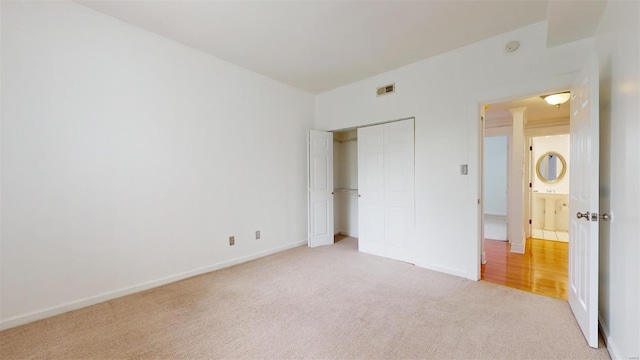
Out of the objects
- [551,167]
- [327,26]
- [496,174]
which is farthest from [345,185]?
[496,174]

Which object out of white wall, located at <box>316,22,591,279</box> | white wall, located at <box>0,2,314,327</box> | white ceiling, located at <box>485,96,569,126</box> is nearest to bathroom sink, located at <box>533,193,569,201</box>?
white ceiling, located at <box>485,96,569,126</box>

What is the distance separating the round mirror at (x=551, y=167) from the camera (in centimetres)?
604

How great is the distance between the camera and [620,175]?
1697mm

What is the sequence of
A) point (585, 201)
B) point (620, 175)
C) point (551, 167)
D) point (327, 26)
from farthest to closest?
1. point (551, 167)
2. point (327, 26)
3. point (585, 201)
4. point (620, 175)

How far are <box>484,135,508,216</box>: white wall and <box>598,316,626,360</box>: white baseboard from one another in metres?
6.65

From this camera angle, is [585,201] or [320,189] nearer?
[585,201]

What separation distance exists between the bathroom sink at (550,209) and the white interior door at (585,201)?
4.58m

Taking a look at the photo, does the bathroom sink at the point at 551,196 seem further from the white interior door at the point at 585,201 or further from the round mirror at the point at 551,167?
the white interior door at the point at 585,201

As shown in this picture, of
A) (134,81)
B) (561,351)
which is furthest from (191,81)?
(561,351)

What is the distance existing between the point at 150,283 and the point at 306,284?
1.73m

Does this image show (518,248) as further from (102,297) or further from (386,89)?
(102,297)

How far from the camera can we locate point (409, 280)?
3.09m

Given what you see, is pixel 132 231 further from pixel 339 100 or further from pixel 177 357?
pixel 339 100

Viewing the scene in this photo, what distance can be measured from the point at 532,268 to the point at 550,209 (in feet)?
11.4
